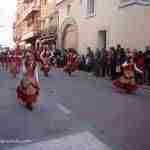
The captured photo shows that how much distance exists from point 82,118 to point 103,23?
67.3ft

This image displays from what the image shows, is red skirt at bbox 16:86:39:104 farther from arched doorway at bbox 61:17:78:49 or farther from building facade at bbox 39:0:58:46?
building facade at bbox 39:0:58:46

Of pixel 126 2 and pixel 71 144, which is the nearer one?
pixel 71 144

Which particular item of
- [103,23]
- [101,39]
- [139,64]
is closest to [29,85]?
[139,64]

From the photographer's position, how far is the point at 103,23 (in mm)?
30297

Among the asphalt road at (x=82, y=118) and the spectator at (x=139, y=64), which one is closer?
the asphalt road at (x=82, y=118)

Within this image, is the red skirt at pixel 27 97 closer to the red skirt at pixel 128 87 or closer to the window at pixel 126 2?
the red skirt at pixel 128 87

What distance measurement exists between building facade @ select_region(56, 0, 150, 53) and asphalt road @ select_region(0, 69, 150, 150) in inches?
387

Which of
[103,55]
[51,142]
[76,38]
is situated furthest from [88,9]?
[51,142]

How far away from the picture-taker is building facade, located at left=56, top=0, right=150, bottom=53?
2481 cm

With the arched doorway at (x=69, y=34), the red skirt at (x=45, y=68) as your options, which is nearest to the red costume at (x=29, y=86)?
the red skirt at (x=45, y=68)

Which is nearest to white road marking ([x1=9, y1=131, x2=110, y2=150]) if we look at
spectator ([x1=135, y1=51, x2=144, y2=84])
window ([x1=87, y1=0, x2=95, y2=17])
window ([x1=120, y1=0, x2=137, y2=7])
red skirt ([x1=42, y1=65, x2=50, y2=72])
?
spectator ([x1=135, y1=51, x2=144, y2=84])

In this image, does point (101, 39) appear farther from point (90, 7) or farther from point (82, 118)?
point (82, 118)

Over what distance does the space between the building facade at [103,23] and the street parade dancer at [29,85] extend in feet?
42.0

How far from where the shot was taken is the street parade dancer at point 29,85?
11828 mm
